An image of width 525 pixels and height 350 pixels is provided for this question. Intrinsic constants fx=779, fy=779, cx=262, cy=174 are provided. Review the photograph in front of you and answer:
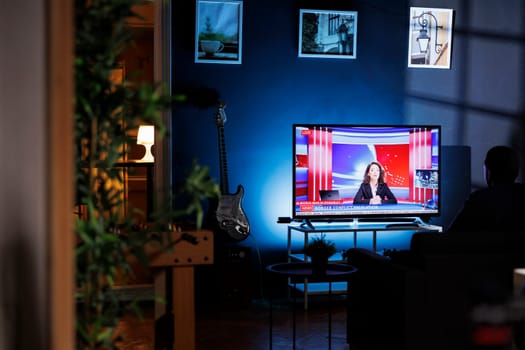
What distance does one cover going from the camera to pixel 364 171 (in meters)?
6.47

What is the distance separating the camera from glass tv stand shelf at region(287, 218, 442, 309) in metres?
6.16

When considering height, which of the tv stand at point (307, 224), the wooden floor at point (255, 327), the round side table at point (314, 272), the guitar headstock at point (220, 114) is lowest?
the wooden floor at point (255, 327)

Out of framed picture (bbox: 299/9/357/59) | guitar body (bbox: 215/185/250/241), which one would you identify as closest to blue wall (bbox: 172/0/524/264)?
framed picture (bbox: 299/9/357/59)

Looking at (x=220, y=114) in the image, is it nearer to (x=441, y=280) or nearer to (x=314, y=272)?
(x=314, y=272)

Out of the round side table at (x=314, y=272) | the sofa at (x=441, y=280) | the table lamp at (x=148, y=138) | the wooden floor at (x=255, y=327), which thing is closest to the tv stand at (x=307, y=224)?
the wooden floor at (x=255, y=327)

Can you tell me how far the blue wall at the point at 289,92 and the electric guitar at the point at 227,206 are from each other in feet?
0.65

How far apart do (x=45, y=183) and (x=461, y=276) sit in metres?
2.33

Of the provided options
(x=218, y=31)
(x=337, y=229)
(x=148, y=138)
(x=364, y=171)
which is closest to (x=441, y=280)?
(x=337, y=229)

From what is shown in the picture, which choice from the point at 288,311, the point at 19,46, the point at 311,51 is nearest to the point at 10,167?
the point at 19,46

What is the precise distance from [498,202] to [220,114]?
2537 mm

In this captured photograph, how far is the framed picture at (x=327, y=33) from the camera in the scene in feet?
21.5

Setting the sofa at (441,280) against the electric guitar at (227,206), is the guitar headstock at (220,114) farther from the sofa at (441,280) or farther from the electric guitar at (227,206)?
the sofa at (441,280)

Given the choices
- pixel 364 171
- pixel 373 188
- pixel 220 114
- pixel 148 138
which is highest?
pixel 220 114

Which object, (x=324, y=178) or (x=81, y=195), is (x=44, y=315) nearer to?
(x=81, y=195)
